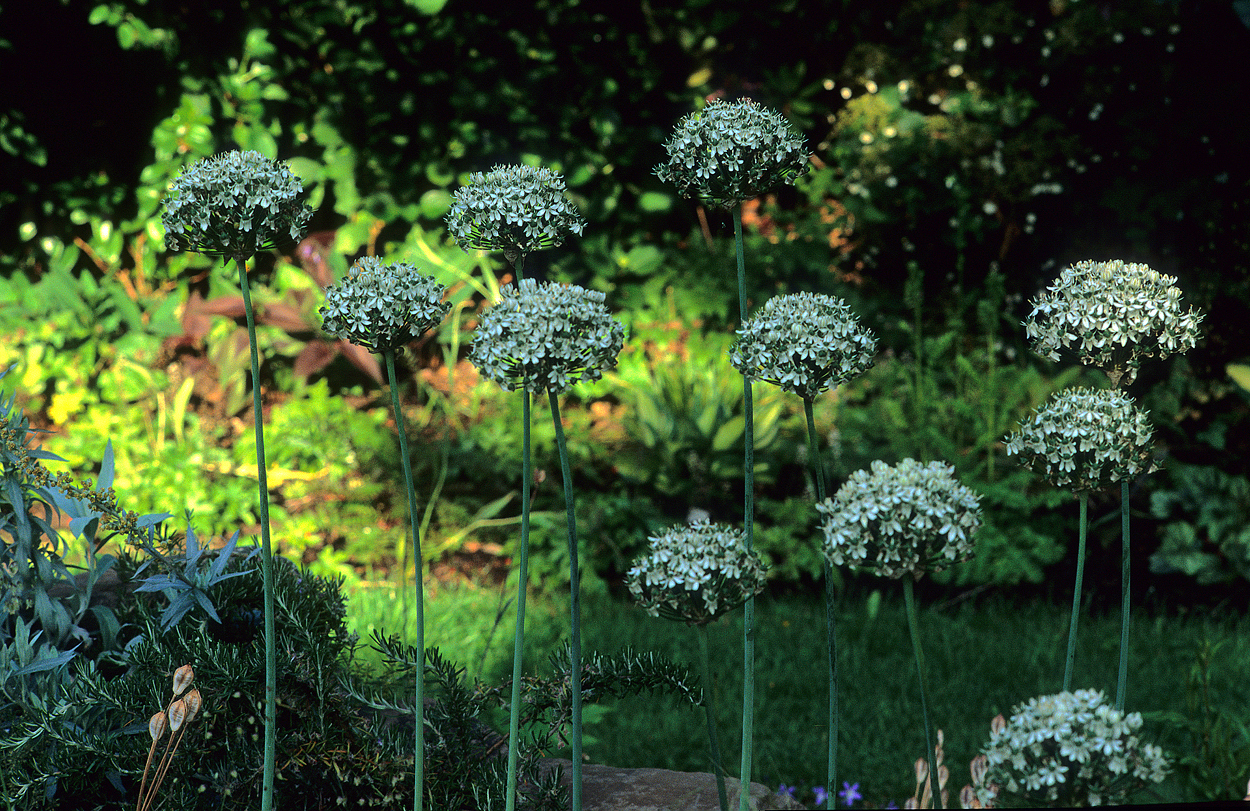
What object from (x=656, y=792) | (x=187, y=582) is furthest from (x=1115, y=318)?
(x=187, y=582)

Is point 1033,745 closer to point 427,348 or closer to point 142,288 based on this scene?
point 427,348

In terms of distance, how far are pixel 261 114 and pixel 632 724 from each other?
339 centimetres

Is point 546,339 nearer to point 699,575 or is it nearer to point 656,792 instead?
point 699,575

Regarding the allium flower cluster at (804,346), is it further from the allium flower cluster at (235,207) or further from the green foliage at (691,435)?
the green foliage at (691,435)

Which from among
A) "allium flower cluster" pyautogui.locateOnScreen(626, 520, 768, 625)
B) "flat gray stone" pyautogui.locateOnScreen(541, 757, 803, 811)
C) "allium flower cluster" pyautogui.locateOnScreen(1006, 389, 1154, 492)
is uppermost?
"allium flower cluster" pyautogui.locateOnScreen(1006, 389, 1154, 492)

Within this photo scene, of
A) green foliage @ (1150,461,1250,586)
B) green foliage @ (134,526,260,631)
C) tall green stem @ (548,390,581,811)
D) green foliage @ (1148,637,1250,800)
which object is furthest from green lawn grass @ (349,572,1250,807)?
tall green stem @ (548,390,581,811)

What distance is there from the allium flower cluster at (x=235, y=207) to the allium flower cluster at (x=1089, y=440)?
36.3 inches

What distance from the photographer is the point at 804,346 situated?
3.69ft

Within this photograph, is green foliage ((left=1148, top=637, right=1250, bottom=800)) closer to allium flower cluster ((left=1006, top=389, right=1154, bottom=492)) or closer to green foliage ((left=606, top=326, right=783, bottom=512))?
allium flower cluster ((left=1006, top=389, right=1154, bottom=492))

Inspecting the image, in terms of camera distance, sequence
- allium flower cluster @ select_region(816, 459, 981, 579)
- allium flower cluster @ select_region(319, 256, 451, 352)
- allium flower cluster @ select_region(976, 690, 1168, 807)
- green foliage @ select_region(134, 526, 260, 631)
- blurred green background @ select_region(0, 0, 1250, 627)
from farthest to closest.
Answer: blurred green background @ select_region(0, 0, 1250, 627)
green foliage @ select_region(134, 526, 260, 631)
allium flower cluster @ select_region(319, 256, 451, 352)
allium flower cluster @ select_region(816, 459, 981, 579)
allium flower cluster @ select_region(976, 690, 1168, 807)

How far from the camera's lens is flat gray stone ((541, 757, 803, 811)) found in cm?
156

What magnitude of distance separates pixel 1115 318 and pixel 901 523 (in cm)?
41

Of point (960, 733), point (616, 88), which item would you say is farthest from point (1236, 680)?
point (616, 88)

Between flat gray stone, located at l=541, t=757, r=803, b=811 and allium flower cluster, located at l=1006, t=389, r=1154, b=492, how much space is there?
2.24ft
